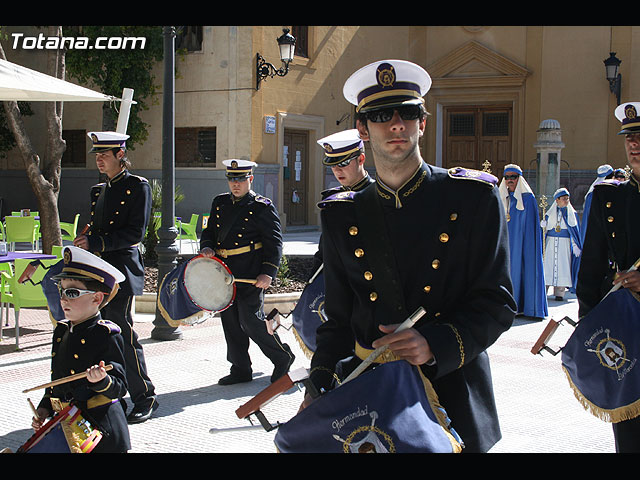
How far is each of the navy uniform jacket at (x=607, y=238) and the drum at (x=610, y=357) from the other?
0.37m

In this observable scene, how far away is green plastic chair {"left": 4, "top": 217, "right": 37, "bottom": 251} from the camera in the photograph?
47.3 ft

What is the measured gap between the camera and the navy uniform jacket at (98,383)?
154 inches

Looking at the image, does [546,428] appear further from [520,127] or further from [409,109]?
[520,127]

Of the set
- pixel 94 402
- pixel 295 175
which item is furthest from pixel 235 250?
pixel 295 175

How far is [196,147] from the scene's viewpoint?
23.0 meters

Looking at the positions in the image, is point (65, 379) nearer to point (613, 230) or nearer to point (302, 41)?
point (613, 230)

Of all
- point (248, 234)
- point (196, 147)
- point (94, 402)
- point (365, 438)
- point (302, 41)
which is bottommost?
point (94, 402)

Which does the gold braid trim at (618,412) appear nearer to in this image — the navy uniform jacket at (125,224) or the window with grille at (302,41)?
the navy uniform jacket at (125,224)

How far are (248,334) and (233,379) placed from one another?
17.2 inches

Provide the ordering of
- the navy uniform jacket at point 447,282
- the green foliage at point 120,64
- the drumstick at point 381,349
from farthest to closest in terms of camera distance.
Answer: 1. the green foliage at point 120,64
2. the navy uniform jacket at point 447,282
3. the drumstick at point 381,349

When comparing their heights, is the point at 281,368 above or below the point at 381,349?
below

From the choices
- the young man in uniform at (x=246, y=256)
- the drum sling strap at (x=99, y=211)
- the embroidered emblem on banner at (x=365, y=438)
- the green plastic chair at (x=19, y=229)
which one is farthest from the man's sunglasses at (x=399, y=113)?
the green plastic chair at (x=19, y=229)

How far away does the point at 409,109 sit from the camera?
8.63ft

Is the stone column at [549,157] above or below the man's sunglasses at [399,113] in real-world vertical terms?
above
